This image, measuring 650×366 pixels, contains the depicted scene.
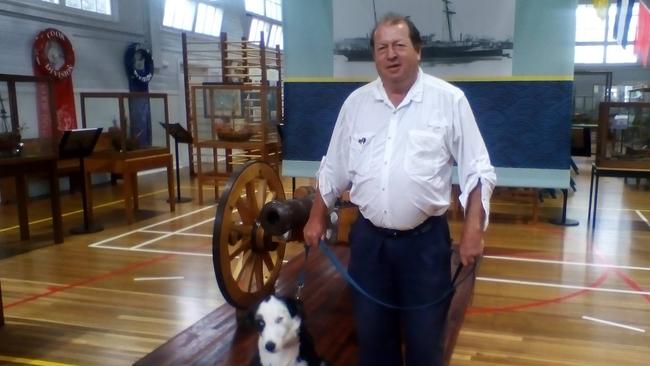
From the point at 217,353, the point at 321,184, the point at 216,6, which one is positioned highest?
the point at 216,6

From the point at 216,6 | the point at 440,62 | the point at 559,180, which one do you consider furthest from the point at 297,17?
the point at 216,6

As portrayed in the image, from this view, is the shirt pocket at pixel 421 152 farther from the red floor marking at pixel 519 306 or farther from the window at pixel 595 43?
the window at pixel 595 43

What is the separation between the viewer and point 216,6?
13.6 meters

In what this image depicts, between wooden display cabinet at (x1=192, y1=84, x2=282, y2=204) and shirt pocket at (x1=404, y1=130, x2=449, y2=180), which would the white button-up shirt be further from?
wooden display cabinet at (x1=192, y1=84, x2=282, y2=204)

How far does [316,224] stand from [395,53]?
27.2 inches

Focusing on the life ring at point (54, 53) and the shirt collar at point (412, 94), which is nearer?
the shirt collar at point (412, 94)

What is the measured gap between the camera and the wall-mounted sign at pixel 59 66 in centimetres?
874

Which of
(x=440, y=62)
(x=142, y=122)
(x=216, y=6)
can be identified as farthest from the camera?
(x=216, y=6)

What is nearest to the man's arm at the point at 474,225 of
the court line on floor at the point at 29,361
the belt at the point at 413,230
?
the belt at the point at 413,230

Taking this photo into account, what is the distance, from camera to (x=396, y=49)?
191 cm

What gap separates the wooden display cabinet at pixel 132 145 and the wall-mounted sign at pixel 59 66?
1858mm

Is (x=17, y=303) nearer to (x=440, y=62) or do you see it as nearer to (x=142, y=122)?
(x=142, y=122)

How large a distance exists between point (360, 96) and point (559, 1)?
3.85 m

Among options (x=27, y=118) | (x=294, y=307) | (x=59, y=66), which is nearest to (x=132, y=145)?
(x=27, y=118)
